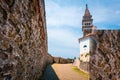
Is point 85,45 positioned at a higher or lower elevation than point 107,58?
higher

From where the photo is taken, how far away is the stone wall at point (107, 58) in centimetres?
718

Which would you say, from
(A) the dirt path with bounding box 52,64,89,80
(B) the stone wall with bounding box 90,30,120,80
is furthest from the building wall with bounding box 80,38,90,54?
(B) the stone wall with bounding box 90,30,120,80

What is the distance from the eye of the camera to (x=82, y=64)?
55.5 feet

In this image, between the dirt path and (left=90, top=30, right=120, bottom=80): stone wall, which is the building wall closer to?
the dirt path

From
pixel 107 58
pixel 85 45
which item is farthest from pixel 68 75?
pixel 85 45

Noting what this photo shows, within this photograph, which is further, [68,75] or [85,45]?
[85,45]

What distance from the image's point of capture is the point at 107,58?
7203 mm

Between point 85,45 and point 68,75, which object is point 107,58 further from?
point 85,45

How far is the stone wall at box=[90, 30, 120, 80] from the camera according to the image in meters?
7.18

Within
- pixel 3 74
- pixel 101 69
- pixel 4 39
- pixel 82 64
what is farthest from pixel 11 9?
pixel 82 64

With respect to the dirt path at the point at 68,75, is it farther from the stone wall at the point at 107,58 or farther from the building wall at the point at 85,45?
the stone wall at the point at 107,58

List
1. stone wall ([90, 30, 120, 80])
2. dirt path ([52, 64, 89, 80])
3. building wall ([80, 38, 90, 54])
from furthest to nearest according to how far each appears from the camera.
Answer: building wall ([80, 38, 90, 54]), dirt path ([52, 64, 89, 80]), stone wall ([90, 30, 120, 80])

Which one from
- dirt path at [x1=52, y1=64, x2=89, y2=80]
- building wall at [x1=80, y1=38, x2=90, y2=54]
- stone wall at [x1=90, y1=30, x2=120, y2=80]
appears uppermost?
building wall at [x1=80, y1=38, x2=90, y2=54]

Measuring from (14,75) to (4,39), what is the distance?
60 cm
